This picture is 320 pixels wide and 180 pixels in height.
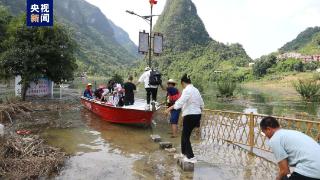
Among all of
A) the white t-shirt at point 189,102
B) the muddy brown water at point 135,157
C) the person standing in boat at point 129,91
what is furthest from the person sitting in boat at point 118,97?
the white t-shirt at point 189,102

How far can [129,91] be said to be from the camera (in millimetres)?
12578

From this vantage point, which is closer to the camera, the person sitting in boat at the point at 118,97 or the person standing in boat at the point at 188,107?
the person standing in boat at the point at 188,107

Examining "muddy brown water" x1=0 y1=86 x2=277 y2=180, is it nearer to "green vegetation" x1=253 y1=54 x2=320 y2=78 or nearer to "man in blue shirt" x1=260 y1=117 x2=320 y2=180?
"man in blue shirt" x1=260 y1=117 x2=320 y2=180

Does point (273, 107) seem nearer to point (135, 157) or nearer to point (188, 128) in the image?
point (135, 157)

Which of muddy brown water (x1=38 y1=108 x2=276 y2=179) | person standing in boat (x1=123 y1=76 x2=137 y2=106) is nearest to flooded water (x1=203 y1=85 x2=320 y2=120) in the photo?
person standing in boat (x1=123 y1=76 x2=137 y2=106)

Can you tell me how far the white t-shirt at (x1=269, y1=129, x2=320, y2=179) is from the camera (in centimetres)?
374

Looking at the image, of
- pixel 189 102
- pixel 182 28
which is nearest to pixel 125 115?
pixel 189 102

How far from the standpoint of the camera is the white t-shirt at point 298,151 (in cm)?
374

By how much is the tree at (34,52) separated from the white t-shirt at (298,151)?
16326 millimetres

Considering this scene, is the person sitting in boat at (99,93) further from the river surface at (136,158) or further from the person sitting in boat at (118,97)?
the river surface at (136,158)

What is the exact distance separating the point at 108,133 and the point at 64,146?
2.26m

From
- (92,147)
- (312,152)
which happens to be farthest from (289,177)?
(92,147)

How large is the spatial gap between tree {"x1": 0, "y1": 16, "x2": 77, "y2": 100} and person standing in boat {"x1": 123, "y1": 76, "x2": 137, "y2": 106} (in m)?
7.67

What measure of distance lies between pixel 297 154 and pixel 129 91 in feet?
30.1
